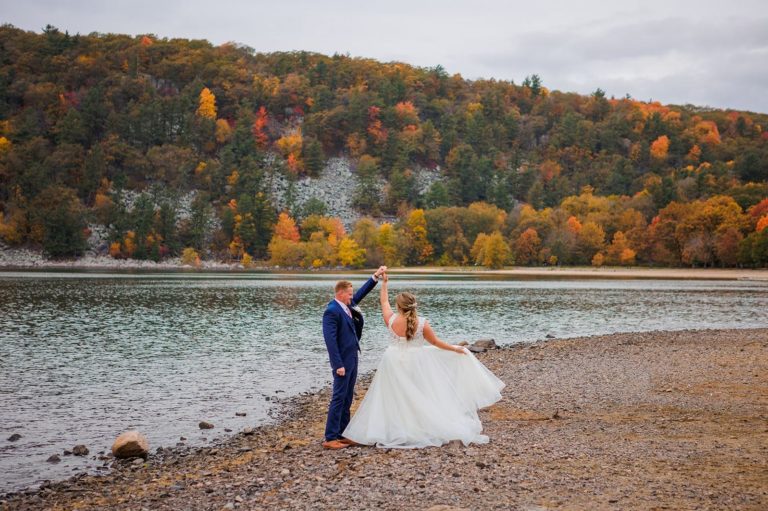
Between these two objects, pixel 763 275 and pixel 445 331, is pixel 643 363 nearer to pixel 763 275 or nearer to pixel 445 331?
pixel 445 331

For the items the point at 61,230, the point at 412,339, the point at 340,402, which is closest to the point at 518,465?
the point at 412,339

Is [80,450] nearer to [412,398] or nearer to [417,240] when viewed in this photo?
[412,398]

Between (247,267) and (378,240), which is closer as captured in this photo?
(378,240)

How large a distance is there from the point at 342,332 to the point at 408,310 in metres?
1.26

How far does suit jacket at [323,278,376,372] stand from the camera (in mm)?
11688

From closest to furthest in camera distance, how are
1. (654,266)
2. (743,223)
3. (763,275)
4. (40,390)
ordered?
(40,390) → (763,275) → (743,223) → (654,266)

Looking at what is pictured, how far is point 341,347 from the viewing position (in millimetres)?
12016

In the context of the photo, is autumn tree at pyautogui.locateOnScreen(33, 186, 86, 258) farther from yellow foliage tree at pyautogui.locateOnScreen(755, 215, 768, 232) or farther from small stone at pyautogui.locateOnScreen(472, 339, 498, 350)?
small stone at pyautogui.locateOnScreen(472, 339, 498, 350)

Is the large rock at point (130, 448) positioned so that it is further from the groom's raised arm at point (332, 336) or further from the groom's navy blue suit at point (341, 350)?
the groom's raised arm at point (332, 336)

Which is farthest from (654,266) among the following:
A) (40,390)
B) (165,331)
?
(40,390)

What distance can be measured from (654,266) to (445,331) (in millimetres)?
104918

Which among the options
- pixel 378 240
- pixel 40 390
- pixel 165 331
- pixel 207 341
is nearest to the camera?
pixel 40 390

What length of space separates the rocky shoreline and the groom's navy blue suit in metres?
0.66

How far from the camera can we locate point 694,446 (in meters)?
11.3
